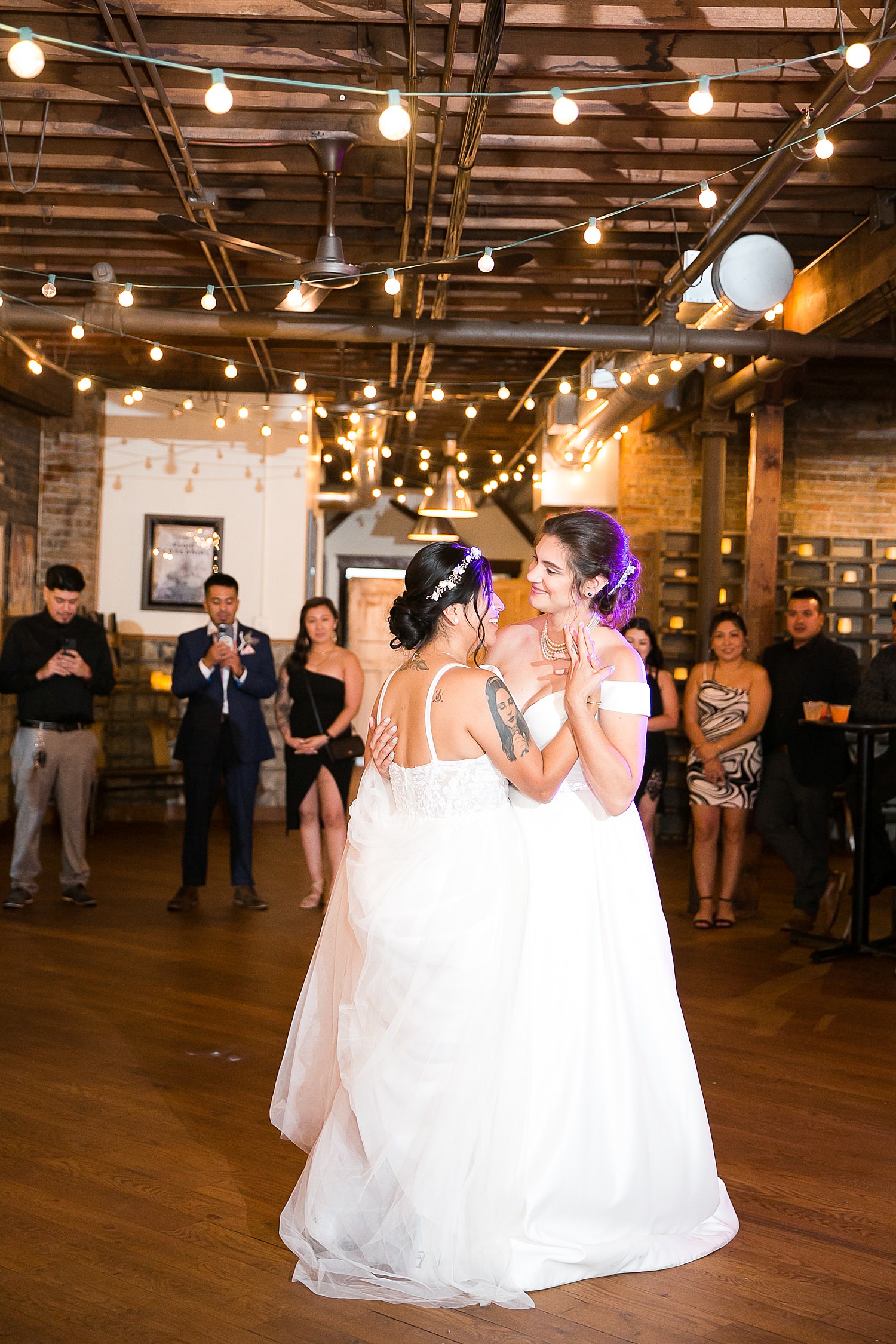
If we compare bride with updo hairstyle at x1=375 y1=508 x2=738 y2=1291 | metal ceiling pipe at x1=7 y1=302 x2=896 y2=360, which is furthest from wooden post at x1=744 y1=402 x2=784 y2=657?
bride with updo hairstyle at x1=375 y1=508 x2=738 y2=1291

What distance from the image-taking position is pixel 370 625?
1530 centimetres

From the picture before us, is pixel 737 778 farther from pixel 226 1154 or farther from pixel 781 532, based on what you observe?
pixel 781 532

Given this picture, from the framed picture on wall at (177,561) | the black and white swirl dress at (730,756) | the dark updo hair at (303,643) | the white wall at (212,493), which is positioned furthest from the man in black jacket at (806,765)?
the framed picture on wall at (177,561)

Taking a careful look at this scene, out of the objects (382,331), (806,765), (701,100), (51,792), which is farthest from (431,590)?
(382,331)

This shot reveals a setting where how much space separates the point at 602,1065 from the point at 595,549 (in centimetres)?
113

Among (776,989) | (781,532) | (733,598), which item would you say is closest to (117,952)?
(776,989)

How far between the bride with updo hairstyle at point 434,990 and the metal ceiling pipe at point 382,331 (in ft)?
14.7

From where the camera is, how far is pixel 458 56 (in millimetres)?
4543

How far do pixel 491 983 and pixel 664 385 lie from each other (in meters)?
5.59

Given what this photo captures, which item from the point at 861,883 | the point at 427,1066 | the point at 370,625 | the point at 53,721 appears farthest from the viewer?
the point at 370,625

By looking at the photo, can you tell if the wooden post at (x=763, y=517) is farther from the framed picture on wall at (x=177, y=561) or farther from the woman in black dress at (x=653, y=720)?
the framed picture on wall at (x=177, y=561)

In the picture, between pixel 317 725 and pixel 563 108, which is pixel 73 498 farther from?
pixel 563 108

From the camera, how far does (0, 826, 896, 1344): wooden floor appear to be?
2320 mm

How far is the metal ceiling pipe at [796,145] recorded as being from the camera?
3.67 m
